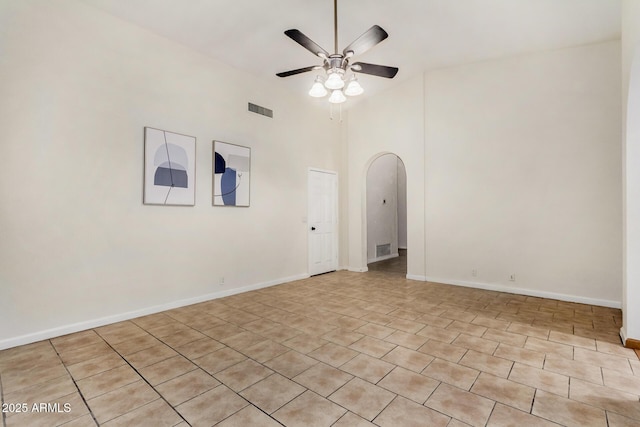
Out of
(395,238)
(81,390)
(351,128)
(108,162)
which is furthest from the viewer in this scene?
(395,238)

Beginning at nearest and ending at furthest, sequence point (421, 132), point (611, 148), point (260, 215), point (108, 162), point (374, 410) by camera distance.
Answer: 1. point (374, 410)
2. point (108, 162)
3. point (611, 148)
4. point (260, 215)
5. point (421, 132)

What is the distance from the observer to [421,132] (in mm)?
5891

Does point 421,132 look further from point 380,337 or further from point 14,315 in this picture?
point 14,315

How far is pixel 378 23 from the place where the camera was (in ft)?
13.7

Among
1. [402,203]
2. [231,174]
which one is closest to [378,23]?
[231,174]

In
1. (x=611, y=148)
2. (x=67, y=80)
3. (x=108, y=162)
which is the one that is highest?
(x=67, y=80)

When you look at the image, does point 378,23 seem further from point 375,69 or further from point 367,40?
point 367,40

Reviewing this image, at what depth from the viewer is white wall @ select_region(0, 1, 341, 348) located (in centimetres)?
304

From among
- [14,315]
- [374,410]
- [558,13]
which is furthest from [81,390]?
[558,13]

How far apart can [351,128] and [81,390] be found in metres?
6.24

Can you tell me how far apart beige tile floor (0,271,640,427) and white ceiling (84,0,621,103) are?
12.3ft

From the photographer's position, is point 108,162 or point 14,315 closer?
point 14,315

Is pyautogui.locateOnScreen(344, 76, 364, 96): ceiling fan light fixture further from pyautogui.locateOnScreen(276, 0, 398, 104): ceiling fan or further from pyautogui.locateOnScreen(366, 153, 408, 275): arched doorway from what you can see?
pyautogui.locateOnScreen(366, 153, 408, 275): arched doorway

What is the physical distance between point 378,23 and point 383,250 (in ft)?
20.2
